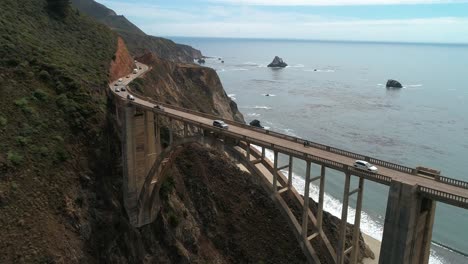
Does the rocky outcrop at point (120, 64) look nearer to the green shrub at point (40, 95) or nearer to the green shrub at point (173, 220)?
the green shrub at point (40, 95)

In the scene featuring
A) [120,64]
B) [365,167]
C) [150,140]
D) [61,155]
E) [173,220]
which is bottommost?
[173,220]

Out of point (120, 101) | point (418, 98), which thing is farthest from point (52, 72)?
point (418, 98)

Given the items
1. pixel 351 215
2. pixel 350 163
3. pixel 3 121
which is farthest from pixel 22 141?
pixel 351 215

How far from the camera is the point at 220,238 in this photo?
33.0 metres

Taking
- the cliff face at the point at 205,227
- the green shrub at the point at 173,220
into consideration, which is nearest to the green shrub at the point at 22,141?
the cliff face at the point at 205,227

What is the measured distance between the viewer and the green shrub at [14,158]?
79.7 ft

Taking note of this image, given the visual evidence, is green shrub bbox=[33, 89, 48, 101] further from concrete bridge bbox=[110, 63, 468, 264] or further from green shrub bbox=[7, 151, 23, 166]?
green shrub bbox=[7, 151, 23, 166]

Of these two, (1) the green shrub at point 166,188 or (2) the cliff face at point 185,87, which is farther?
(2) the cliff face at point 185,87

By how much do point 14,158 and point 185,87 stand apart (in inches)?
1860

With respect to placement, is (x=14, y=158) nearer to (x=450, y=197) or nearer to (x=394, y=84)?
(x=450, y=197)

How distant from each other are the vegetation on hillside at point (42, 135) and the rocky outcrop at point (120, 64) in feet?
6.42

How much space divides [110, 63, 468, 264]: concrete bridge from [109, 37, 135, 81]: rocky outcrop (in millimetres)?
11747

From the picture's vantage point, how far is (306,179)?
741 inches

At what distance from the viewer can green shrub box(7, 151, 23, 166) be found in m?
24.3
